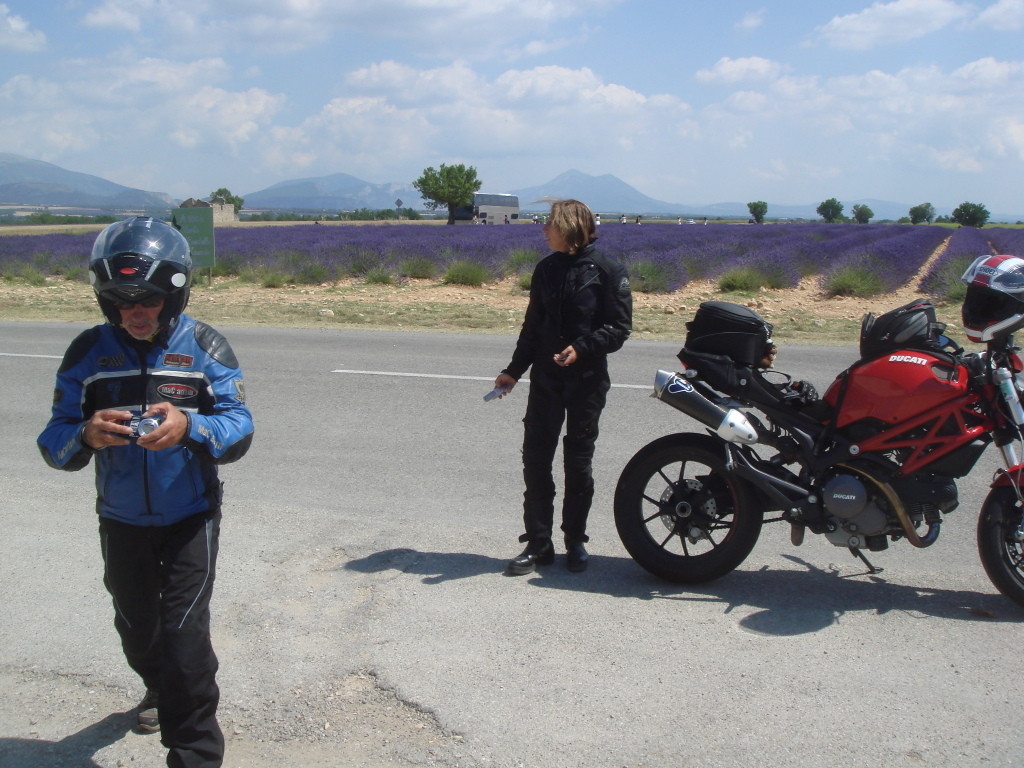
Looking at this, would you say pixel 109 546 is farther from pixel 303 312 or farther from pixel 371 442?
pixel 303 312

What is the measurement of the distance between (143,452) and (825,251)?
27.2 meters

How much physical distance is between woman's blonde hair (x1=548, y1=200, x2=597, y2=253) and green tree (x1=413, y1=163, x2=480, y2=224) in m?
79.8

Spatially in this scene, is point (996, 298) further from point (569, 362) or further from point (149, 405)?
point (149, 405)

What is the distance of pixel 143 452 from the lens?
2680 mm

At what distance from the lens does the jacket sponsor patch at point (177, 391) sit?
2.67m

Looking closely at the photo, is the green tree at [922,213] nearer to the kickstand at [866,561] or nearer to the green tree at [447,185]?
the green tree at [447,185]

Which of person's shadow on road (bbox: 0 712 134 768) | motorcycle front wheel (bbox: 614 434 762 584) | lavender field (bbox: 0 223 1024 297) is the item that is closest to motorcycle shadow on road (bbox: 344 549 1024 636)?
motorcycle front wheel (bbox: 614 434 762 584)

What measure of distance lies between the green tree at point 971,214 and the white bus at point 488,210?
130ft

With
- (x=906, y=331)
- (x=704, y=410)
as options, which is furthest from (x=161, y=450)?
(x=906, y=331)

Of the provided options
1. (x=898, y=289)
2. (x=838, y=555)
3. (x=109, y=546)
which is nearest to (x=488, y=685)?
(x=109, y=546)

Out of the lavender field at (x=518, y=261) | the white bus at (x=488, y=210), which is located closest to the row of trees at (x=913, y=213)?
the white bus at (x=488, y=210)

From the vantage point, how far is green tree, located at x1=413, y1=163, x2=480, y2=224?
3268 inches

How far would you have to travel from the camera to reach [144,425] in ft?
7.98

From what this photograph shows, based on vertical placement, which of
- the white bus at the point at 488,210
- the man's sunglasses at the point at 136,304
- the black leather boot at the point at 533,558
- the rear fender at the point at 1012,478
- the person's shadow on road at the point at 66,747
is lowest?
the person's shadow on road at the point at 66,747
